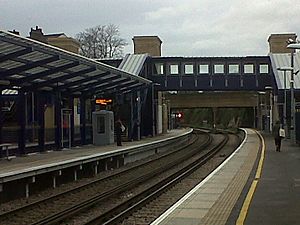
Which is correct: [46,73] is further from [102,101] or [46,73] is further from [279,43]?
[279,43]

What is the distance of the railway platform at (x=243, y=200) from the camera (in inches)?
430

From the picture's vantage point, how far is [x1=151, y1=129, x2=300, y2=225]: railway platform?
430 inches

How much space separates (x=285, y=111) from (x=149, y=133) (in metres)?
12.9

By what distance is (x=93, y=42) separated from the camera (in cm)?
8069

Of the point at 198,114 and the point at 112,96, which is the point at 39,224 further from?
the point at 198,114

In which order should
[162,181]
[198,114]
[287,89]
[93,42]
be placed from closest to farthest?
[162,181] → [287,89] → [93,42] → [198,114]

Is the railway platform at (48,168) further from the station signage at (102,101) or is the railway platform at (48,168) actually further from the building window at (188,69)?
the building window at (188,69)

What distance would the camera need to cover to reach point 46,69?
76.5 ft

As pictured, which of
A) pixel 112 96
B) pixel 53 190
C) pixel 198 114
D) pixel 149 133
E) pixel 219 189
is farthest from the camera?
pixel 198 114

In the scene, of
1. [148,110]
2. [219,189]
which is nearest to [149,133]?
[148,110]

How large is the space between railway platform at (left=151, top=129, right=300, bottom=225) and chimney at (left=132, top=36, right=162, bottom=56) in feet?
142

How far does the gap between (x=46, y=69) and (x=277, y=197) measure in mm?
11922

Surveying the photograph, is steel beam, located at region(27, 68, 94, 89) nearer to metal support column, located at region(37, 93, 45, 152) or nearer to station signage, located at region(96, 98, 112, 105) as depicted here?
metal support column, located at region(37, 93, 45, 152)

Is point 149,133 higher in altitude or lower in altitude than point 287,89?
lower
